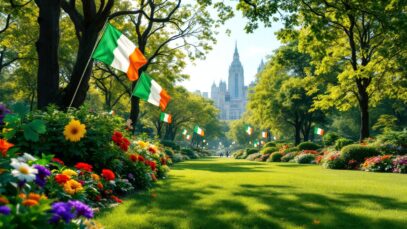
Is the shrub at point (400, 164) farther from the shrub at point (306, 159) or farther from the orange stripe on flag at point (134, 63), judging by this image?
the orange stripe on flag at point (134, 63)

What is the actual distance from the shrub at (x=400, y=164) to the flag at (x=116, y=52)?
480 inches

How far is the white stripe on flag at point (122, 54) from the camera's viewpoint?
9.02 metres

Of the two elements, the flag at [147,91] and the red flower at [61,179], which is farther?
the flag at [147,91]

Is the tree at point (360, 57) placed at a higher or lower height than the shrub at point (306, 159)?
higher

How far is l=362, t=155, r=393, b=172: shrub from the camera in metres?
16.4

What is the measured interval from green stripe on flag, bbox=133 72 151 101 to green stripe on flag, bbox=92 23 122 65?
3503mm

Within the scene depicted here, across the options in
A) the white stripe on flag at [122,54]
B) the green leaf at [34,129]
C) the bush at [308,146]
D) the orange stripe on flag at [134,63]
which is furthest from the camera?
the bush at [308,146]

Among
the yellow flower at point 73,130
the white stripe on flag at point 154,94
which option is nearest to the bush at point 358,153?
the white stripe on flag at point 154,94

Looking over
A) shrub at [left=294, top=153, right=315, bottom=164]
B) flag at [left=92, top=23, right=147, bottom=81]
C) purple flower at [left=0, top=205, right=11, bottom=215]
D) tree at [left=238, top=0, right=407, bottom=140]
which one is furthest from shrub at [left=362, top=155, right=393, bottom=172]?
purple flower at [left=0, top=205, right=11, bottom=215]

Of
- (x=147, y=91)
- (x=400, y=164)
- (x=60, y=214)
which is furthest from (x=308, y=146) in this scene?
(x=60, y=214)

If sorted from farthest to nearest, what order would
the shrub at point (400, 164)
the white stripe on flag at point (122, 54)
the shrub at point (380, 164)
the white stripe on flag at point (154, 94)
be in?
1. the shrub at point (380, 164)
2. the shrub at point (400, 164)
3. the white stripe on flag at point (154, 94)
4. the white stripe on flag at point (122, 54)

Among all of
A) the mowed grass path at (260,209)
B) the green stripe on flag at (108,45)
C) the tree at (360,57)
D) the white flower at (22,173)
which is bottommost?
the mowed grass path at (260,209)

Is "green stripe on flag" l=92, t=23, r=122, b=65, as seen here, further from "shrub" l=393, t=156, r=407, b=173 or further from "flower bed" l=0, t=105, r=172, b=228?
"shrub" l=393, t=156, r=407, b=173

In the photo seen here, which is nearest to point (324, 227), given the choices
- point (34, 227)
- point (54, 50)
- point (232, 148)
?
point (34, 227)
